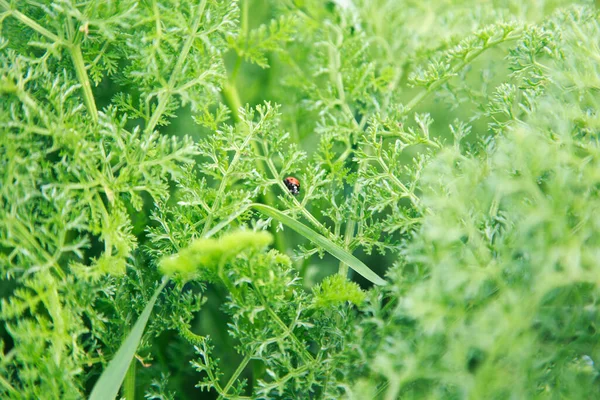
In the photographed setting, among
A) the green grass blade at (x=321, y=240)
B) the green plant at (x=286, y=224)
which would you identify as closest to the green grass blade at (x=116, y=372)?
the green plant at (x=286, y=224)

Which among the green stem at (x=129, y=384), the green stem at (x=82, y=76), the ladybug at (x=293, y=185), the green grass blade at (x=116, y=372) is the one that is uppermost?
the green stem at (x=82, y=76)

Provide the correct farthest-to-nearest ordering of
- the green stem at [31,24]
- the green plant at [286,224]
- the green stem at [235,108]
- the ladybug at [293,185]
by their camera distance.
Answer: the green stem at [235,108] → the ladybug at [293,185] → the green stem at [31,24] → the green plant at [286,224]

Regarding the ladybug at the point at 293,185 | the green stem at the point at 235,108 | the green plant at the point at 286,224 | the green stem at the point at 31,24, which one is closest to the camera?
the green plant at the point at 286,224

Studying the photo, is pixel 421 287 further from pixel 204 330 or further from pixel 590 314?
pixel 204 330

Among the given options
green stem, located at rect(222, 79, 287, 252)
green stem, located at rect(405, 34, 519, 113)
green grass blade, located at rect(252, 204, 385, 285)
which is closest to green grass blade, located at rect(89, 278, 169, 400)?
green grass blade, located at rect(252, 204, 385, 285)

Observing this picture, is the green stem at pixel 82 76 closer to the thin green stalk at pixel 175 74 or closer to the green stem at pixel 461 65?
the thin green stalk at pixel 175 74

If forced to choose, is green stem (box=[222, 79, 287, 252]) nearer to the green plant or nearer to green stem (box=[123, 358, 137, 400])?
the green plant

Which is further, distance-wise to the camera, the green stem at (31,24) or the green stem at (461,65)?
the green stem at (461,65)

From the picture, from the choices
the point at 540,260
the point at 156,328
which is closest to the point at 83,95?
the point at 156,328
